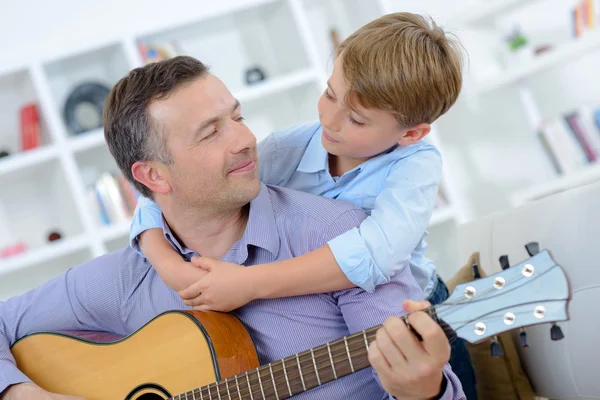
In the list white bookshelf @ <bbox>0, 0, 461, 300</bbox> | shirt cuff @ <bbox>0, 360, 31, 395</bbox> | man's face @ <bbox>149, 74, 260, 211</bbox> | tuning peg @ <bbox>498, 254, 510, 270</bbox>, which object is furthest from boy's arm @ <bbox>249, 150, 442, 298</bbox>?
white bookshelf @ <bbox>0, 0, 461, 300</bbox>

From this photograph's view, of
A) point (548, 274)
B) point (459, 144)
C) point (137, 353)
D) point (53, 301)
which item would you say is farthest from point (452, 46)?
point (459, 144)

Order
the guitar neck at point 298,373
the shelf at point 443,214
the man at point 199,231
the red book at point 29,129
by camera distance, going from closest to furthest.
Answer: the guitar neck at point 298,373, the man at point 199,231, the red book at point 29,129, the shelf at point 443,214

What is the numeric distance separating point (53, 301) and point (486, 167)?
9.56 ft

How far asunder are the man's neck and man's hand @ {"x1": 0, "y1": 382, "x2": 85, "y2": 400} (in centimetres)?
42

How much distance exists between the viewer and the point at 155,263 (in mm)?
1631

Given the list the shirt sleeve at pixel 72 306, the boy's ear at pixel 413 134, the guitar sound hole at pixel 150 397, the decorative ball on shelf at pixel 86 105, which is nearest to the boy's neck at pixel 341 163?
the boy's ear at pixel 413 134

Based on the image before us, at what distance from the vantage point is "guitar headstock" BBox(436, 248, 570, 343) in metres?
1.04

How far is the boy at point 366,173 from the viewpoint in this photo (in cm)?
143

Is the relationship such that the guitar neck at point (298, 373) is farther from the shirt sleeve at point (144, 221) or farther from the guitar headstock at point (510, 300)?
the shirt sleeve at point (144, 221)

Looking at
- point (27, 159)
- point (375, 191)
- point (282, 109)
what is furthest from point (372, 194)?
point (282, 109)

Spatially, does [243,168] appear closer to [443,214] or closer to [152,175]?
[152,175]

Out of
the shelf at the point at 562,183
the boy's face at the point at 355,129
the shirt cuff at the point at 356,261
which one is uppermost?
the boy's face at the point at 355,129

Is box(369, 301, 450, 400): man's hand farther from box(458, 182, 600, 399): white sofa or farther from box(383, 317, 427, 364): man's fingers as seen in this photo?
box(458, 182, 600, 399): white sofa

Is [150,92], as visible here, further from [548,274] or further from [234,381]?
[548,274]
